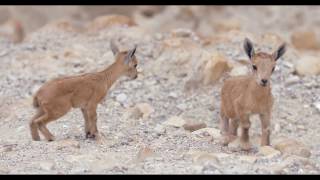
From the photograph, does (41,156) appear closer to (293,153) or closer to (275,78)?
(293,153)

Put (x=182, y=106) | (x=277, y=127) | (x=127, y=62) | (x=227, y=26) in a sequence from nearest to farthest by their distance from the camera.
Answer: (x=127, y=62) < (x=277, y=127) < (x=182, y=106) < (x=227, y=26)

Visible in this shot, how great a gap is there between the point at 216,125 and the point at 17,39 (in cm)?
579

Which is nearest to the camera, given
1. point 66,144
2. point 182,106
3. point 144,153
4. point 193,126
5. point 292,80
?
point 144,153

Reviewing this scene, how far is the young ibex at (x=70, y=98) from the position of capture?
11070 millimetres

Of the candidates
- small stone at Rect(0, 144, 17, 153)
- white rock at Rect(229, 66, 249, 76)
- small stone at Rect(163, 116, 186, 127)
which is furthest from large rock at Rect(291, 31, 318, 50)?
small stone at Rect(0, 144, 17, 153)

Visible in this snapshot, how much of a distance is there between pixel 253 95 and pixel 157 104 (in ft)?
10.5

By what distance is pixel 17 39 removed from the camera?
677 inches

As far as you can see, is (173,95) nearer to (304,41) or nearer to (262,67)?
(262,67)

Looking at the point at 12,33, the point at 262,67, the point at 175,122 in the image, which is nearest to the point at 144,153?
the point at 262,67

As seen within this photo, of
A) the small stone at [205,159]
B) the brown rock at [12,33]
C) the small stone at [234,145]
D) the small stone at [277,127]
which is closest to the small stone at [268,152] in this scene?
the small stone at [234,145]

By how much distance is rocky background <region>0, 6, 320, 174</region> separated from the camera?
9.60 metres

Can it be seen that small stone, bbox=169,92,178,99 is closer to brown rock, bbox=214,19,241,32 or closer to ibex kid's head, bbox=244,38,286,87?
ibex kid's head, bbox=244,38,286,87

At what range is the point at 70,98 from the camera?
36.8 feet
